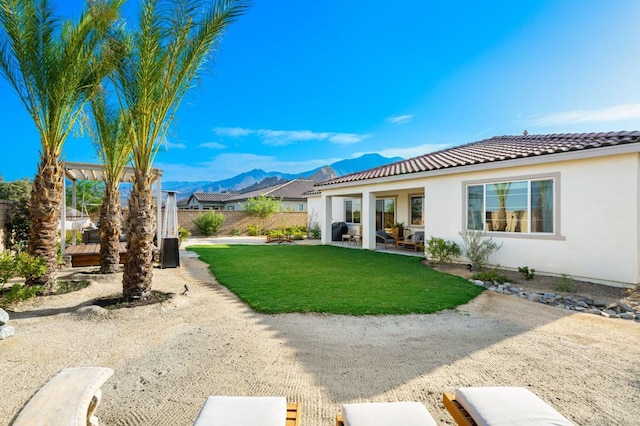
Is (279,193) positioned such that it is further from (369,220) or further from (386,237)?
(369,220)

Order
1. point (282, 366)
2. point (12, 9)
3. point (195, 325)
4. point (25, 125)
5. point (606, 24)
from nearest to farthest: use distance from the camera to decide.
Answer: point (282, 366)
point (195, 325)
point (12, 9)
point (25, 125)
point (606, 24)

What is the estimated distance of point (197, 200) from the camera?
4644cm

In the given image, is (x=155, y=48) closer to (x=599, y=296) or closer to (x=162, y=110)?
(x=162, y=110)

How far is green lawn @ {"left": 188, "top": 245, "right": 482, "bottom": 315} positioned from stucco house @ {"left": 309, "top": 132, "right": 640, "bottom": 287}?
8.17 feet

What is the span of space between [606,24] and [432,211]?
8.39 m

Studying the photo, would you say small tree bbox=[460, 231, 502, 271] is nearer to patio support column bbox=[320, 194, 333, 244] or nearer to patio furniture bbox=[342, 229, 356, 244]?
patio furniture bbox=[342, 229, 356, 244]

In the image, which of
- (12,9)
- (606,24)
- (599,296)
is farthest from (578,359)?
(606,24)

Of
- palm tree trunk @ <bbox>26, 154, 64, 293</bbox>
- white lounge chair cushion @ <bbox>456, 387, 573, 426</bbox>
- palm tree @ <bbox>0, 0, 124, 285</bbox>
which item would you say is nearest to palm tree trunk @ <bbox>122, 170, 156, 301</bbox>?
palm tree trunk @ <bbox>26, 154, 64, 293</bbox>

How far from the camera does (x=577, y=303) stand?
23.9 ft

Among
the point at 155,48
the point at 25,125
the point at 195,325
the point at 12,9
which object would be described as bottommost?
the point at 195,325

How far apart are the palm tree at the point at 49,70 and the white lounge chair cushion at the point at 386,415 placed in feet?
26.3

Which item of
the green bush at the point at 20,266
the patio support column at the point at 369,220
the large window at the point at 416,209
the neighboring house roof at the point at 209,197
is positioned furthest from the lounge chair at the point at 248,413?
the neighboring house roof at the point at 209,197

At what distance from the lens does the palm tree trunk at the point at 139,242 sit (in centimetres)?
694

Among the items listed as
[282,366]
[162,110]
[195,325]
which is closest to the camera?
[282,366]
